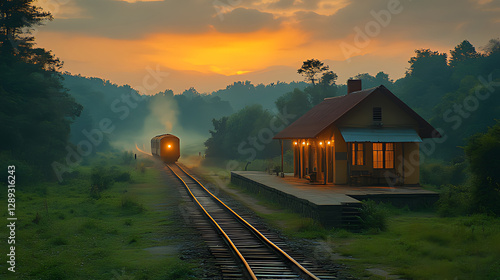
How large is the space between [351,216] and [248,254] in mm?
5523

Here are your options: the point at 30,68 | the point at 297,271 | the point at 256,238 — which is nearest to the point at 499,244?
the point at 297,271

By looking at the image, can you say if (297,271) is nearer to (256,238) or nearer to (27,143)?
(256,238)

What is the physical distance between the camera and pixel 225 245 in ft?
45.5

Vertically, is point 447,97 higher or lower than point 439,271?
higher

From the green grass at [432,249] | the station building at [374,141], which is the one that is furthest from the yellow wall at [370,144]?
the green grass at [432,249]

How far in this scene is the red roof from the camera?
2580 centimetres

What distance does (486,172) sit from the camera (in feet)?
58.4

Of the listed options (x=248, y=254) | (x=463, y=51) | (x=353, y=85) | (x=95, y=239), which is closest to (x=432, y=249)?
(x=248, y=254)

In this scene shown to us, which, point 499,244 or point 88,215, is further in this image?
point 88,215

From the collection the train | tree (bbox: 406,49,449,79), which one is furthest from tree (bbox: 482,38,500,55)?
the train

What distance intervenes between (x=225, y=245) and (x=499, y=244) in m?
7.55

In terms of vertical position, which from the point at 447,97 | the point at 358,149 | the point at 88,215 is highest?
the point at 447,97

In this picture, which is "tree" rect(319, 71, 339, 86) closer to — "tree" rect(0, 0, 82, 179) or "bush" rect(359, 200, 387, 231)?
"tree" rect(0, 0, 82, 179)

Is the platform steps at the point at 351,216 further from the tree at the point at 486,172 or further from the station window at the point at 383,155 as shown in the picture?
the station window at the point at 383,155
